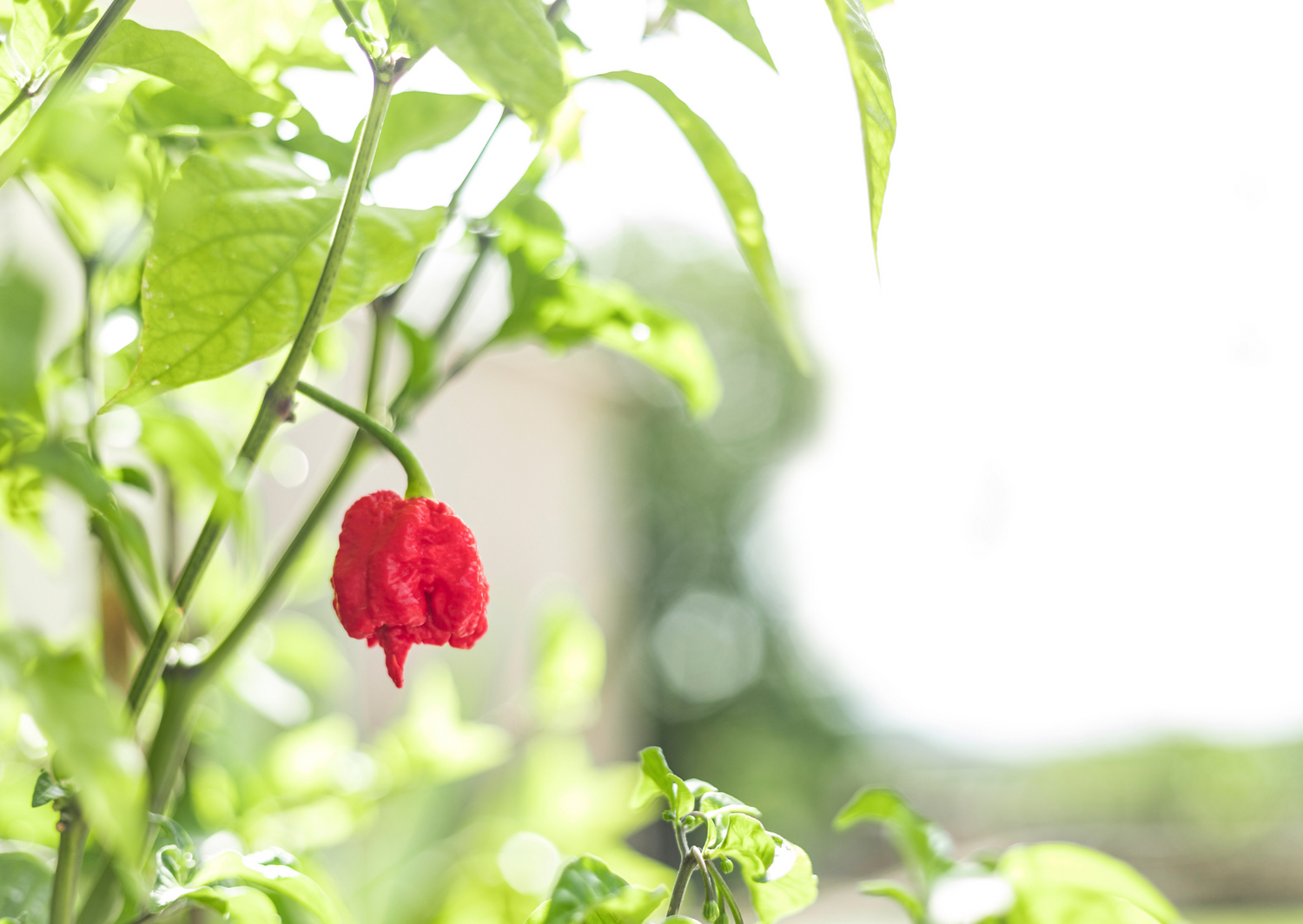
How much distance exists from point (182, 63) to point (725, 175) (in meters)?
0.11

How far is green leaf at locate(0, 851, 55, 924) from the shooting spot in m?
0.21

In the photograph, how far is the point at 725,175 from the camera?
199 millimetres

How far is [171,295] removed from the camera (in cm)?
15

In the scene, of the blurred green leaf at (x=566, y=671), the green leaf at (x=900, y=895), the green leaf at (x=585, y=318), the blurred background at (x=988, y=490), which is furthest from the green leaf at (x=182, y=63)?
the blurred background at (x=988, y=490)

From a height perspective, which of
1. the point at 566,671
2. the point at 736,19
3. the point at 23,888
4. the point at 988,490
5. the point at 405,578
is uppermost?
the point at 736,19

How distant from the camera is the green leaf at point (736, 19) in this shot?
0.17 m

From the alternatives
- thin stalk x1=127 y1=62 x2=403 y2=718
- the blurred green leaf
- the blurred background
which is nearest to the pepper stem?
thin stalk x1=127 y1=62 x2=403 y2=718

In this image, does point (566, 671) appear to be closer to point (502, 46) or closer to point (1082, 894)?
point (1082, 894)

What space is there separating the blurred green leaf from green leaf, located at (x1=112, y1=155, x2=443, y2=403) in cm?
41

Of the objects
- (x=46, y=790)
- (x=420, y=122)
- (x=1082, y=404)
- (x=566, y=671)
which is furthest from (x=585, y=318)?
(x=1082, y=404)

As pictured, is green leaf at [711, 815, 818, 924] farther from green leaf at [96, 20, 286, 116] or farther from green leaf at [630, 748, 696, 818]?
green leaf at [96, 20, 286, 116]

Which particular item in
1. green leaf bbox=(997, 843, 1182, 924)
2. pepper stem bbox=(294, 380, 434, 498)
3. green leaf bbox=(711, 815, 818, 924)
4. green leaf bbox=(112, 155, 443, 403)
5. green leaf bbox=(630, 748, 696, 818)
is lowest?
green leaf bbox=(997, 843, 1182, 924)

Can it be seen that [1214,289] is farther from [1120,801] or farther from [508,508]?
[508,508]

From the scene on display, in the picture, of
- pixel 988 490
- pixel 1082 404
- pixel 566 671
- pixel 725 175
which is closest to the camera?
pixel 725 175
